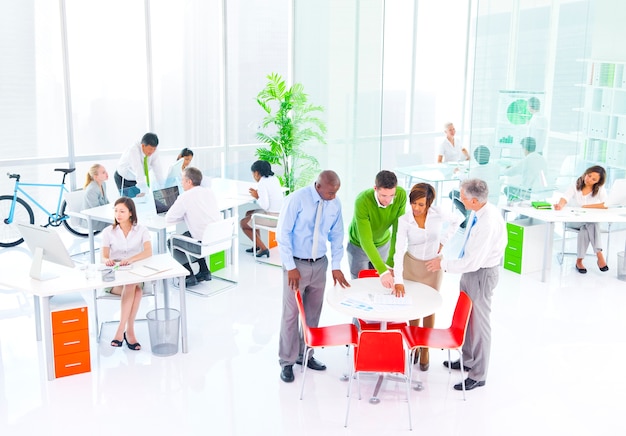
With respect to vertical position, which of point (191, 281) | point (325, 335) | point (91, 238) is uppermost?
point (91, 238)

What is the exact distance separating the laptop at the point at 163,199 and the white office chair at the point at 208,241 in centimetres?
52

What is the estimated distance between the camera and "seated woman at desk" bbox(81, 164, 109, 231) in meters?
7.90

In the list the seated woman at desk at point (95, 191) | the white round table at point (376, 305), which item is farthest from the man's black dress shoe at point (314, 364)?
the seated woman at desk at point (95, 191)

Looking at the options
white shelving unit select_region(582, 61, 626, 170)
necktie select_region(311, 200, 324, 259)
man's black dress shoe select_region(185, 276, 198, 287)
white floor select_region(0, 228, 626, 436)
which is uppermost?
white shelving unit select_region(582, 61, 626, 170)

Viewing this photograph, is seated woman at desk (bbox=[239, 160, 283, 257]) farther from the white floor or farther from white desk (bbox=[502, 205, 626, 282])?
white desk (bbox=[502, 205, 626, 282])

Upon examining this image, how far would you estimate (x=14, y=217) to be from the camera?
8.96 meters

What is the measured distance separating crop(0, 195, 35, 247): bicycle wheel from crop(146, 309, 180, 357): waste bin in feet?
12.6

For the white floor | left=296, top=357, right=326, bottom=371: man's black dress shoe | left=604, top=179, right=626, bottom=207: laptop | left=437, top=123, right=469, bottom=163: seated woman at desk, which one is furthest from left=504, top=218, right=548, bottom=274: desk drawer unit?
left=296, top=357, right=326, bottom=371: man's black dress shoe

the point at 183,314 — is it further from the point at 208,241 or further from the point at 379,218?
the point at 379,218

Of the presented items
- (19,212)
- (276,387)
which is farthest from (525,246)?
(19,212)

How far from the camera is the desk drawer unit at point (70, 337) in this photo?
538 centimetres

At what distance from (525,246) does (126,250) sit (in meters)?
4.59

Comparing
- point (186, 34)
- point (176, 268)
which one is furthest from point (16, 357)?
point (186, 34)

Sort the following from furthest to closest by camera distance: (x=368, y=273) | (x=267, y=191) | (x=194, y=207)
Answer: (x=267, y=191) < (x=194, y=207) < (x=368, y=273)
